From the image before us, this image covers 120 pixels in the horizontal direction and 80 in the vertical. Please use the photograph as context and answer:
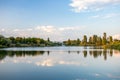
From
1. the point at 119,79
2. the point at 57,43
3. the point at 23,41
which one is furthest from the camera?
the point at 57,43

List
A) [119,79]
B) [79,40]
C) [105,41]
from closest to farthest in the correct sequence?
[119,79] → [105,41] → [79,40]

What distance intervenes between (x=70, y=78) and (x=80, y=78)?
488mm

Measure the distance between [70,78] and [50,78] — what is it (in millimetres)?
986

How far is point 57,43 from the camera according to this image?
144 metres

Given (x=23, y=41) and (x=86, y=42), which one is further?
(x=86, y=42)

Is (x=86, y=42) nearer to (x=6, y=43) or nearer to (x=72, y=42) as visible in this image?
(x=72, y=42)

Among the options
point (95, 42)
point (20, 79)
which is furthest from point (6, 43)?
point (20, 79)

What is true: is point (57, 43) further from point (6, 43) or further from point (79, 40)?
point (6, 43)

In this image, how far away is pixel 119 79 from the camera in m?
9.30

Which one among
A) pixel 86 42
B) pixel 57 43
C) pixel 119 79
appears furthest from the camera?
pixel 57 43

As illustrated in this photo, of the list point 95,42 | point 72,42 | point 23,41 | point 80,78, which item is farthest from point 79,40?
point 80,78

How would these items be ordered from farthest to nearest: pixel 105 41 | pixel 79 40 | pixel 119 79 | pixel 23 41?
1. pixel 79 40
2. pixel 23 41
3. pixel 105 41
4. pixel 119 79

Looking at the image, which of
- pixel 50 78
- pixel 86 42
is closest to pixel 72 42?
pixel 86 42

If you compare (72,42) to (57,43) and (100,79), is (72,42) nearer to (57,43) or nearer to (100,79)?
(57,43)
